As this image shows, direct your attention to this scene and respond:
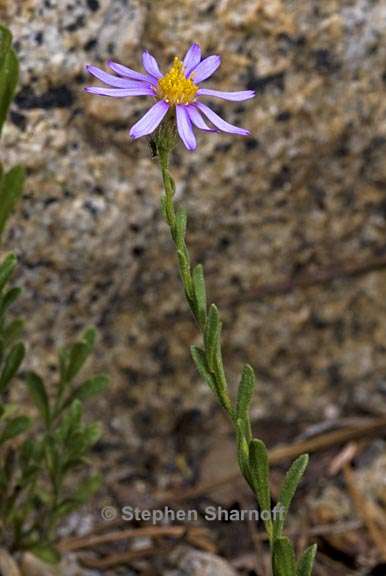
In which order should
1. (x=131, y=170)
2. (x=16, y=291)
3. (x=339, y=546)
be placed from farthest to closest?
(x=339, y=546) < (x=131, y=170) < (x=16, y=291)


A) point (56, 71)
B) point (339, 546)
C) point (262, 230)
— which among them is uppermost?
point (56, 71)

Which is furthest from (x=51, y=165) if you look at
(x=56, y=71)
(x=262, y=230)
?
(x=262, y=230)

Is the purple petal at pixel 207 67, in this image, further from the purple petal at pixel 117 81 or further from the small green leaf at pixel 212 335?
the small green leaf at pixel 212 335

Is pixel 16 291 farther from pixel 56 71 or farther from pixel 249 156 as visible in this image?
pixel 249 156

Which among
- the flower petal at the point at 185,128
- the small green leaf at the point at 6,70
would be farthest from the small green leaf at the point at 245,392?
the small green leaf at the point at 6,70

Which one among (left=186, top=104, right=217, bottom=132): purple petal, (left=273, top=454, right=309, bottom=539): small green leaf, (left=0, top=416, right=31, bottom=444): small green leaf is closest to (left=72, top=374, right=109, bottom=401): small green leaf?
(left=0, top=416, right=31, bottom=444): small green leaf

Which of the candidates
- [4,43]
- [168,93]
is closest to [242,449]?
[168,93]
